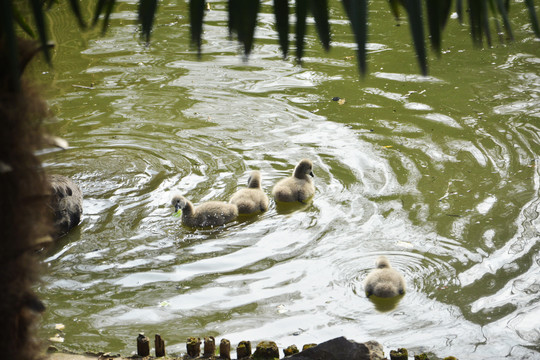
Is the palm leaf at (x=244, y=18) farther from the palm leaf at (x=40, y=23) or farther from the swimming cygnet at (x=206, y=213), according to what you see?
the swimming cygnet at (x=206, y=213)

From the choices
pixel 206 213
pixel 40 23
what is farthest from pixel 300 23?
pixel 206 213

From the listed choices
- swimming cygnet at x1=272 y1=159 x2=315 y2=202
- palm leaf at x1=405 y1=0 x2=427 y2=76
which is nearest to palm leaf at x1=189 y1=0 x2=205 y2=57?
palm leaf at x1=405 y1=0 x2=427 y2=76

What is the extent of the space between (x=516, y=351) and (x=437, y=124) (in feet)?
13.0

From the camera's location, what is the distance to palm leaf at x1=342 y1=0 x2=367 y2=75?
150cm

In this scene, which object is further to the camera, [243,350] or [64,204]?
[64,204]

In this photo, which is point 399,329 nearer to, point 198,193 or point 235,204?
point 235,204

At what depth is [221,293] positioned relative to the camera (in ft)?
17.4

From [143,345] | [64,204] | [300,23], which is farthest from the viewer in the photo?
[64,204]

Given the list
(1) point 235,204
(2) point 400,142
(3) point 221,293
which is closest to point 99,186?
(1) point 235,204

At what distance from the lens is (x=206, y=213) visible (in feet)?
20.6

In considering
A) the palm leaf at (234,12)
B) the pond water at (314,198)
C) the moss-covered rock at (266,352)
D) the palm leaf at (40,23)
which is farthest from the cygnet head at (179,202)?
the palm leaf at (234,12)

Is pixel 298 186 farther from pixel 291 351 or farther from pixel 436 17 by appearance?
pixel 436 17

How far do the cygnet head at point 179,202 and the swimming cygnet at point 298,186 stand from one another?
93 cm

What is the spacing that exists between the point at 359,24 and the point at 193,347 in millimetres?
3003
